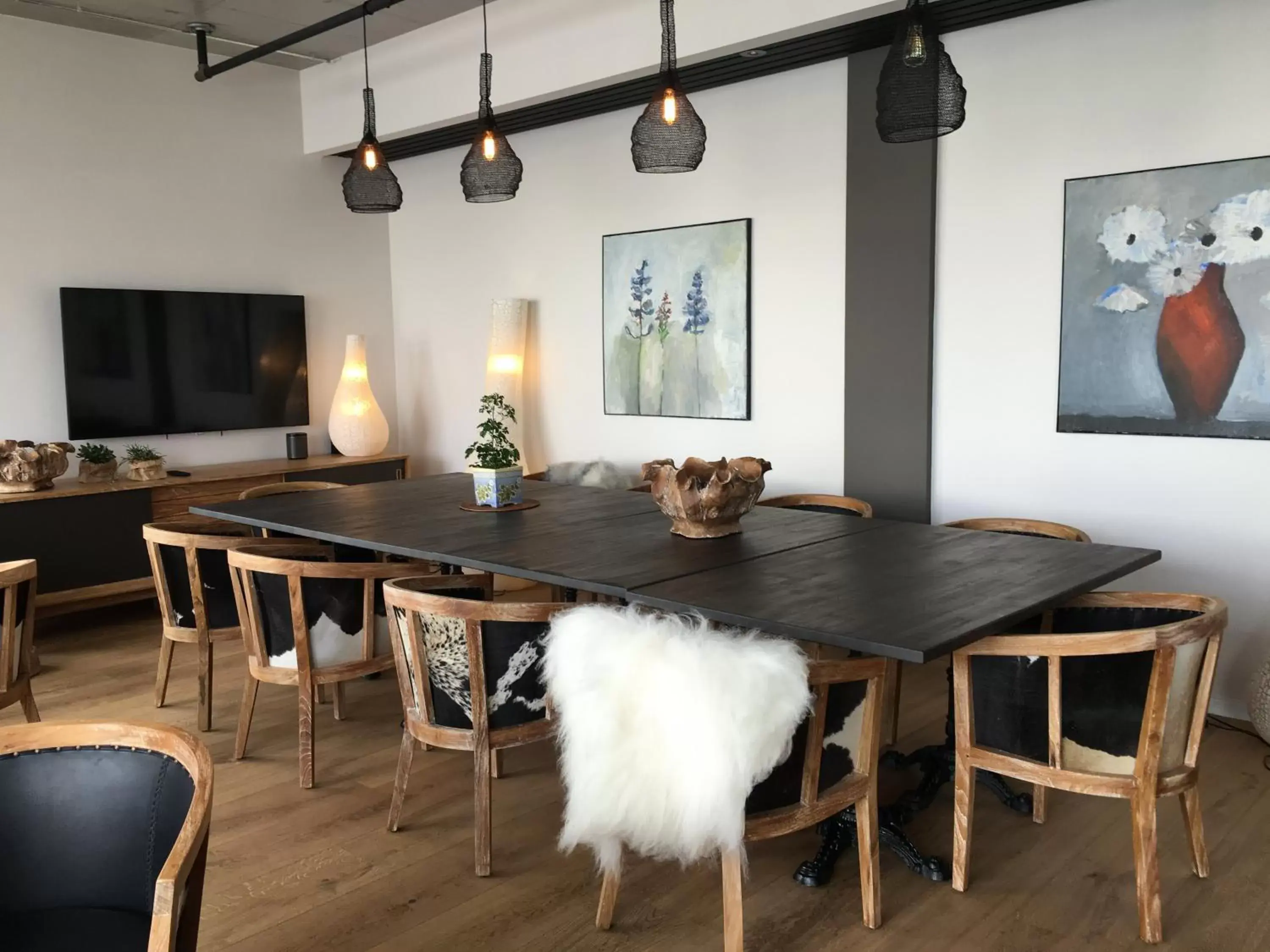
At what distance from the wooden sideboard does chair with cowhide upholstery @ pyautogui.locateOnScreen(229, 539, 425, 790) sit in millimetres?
1472

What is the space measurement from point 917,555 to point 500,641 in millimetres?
1194

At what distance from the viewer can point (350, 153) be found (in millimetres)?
6383

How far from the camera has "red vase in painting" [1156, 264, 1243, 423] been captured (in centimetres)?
358

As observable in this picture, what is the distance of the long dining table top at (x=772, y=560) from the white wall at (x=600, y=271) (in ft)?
4.03

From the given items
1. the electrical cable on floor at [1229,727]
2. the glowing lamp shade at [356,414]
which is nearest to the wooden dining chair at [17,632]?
the glowing lamp shade at [356,414]

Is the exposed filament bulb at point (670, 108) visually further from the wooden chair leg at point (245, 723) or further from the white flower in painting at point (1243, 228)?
the wooden chair leg at point (245, 723)

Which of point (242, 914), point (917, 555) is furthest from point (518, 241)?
point (242, 914)

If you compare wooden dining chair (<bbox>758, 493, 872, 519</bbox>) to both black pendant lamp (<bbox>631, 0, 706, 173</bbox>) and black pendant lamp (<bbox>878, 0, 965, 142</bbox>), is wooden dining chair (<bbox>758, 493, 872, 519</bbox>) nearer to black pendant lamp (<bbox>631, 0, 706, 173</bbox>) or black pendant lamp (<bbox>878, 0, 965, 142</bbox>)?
black pendant lamp (<bbox>631, 0, 706, 173</bbox>)

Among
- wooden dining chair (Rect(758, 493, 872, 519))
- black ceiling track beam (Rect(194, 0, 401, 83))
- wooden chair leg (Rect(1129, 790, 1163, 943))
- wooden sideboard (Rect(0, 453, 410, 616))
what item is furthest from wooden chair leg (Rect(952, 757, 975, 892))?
black ceiling track beam (Rect(194, 0, 401, 83))

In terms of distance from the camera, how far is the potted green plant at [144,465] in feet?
17.2

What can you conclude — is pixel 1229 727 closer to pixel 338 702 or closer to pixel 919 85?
pixel 919 85

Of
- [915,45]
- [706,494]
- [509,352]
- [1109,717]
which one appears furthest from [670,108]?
[509,352]

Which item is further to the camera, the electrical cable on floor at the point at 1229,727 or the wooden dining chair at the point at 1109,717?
the electrical cable on floor at the point at 1229,727

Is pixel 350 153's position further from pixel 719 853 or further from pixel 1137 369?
pixel 719 853
